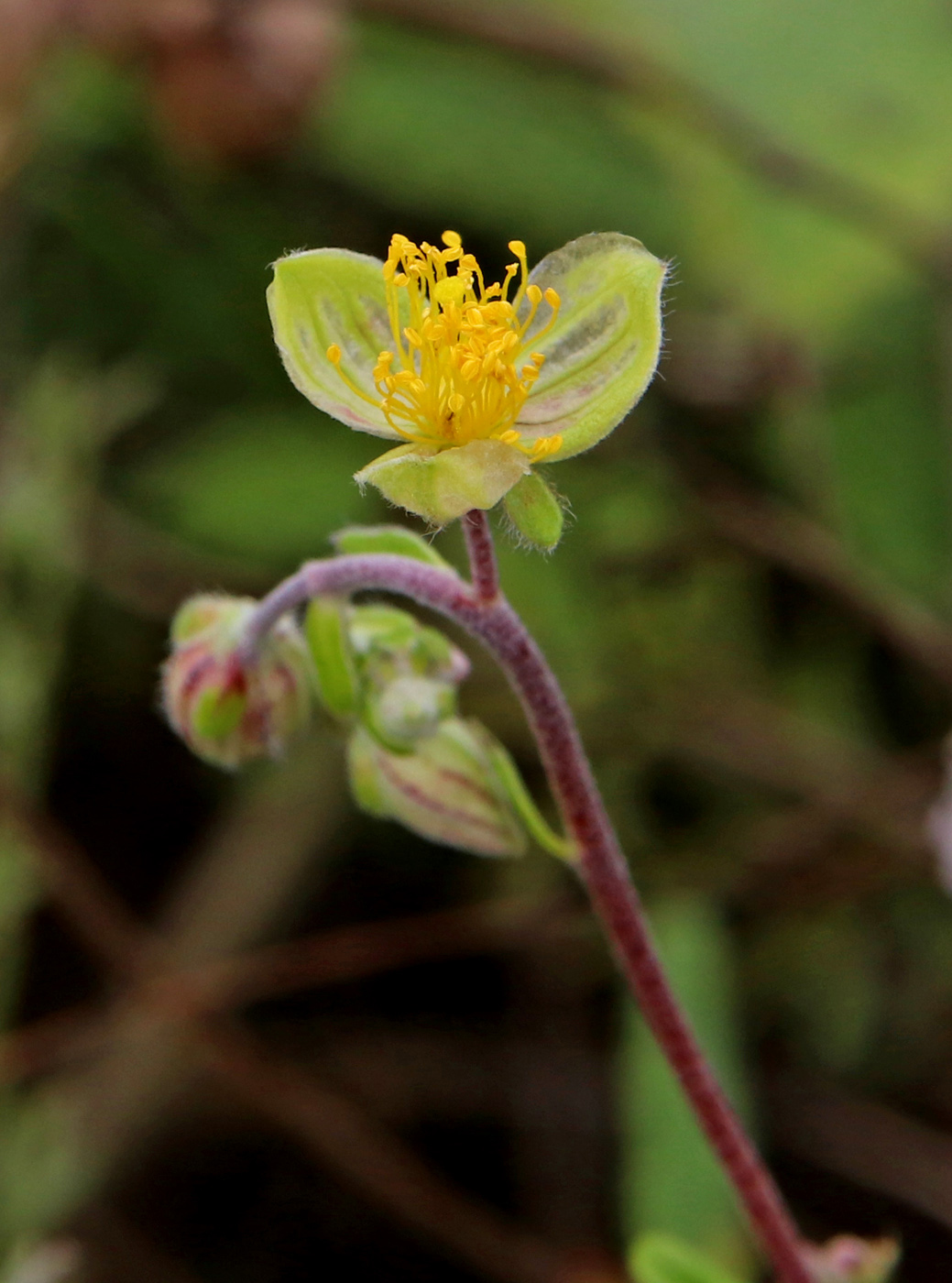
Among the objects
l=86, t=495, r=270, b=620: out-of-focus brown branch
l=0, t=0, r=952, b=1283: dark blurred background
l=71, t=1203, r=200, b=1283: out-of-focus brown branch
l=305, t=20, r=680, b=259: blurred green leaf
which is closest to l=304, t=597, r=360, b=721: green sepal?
l=0, t=0, r=952, b=1283: dark blurred background

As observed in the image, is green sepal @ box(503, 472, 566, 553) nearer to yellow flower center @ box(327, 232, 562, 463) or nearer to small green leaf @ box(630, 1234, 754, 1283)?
yellow flower center @ box(327, 232, 562, 463)

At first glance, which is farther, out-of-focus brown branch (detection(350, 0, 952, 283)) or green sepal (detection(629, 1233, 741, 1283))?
out-of-focus brown branch (detection(350, 0, 952, 283))

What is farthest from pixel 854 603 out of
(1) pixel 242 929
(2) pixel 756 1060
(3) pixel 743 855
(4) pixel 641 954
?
(4) pixel 641 954

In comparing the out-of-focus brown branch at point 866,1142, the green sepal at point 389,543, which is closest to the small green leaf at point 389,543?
the green sepal at point 389,543

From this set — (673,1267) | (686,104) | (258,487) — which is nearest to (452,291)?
(673,1267)

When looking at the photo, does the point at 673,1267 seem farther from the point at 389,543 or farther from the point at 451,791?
the point at 389,543

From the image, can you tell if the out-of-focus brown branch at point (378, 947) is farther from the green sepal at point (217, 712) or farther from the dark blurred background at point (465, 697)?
the green sepal at point (217, 712)
